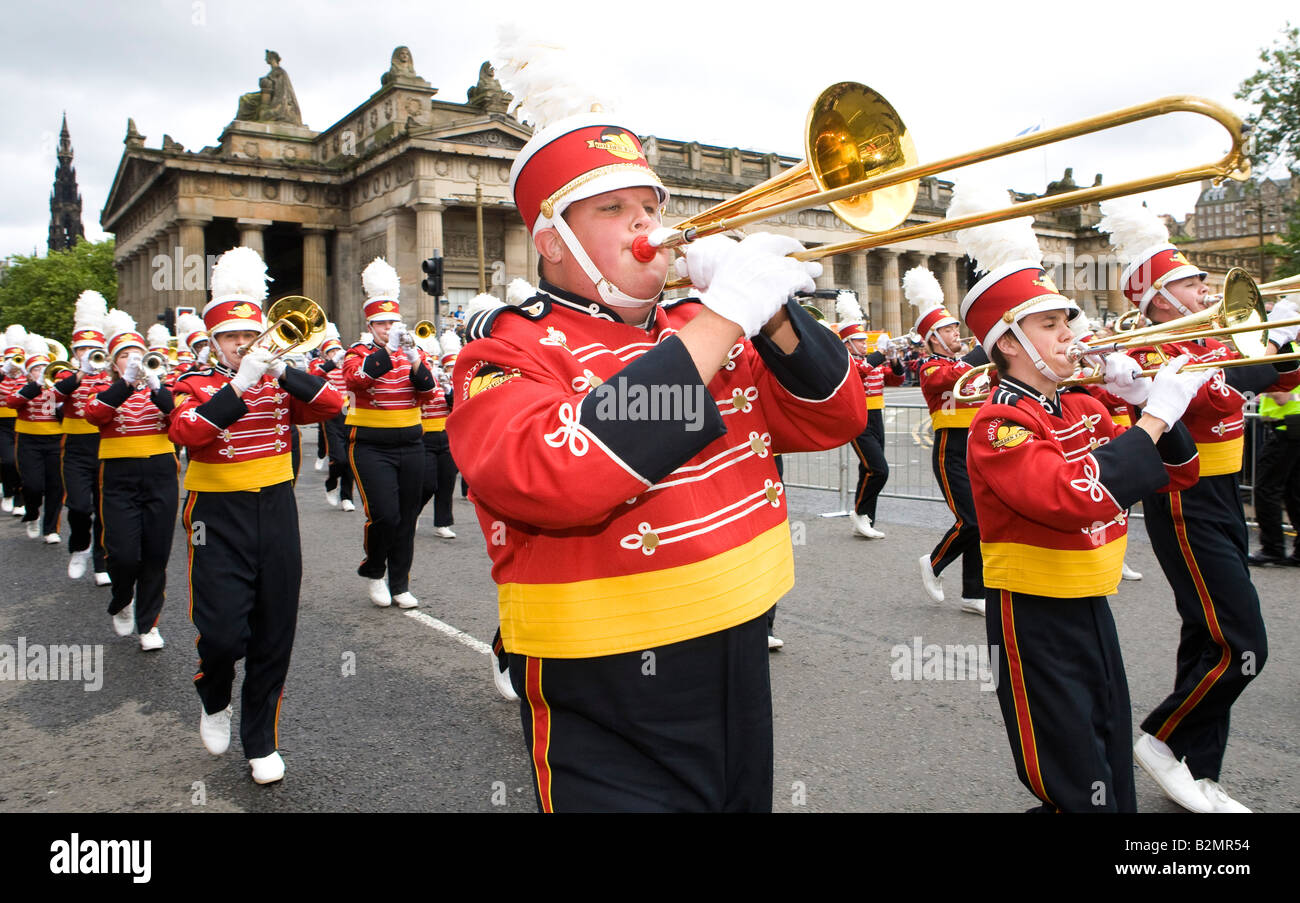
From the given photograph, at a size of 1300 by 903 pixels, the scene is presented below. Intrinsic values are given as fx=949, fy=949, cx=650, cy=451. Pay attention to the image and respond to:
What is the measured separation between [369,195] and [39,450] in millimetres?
36258

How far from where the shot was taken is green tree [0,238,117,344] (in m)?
79.2

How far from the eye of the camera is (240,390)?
4.84 m

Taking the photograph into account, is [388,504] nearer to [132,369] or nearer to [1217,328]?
[132,369]

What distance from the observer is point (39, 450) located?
1246cm

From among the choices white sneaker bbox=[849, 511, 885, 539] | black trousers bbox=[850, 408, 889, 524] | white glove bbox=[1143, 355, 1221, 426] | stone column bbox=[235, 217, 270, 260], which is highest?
stone column bbox=[235, 217, 270, 260]

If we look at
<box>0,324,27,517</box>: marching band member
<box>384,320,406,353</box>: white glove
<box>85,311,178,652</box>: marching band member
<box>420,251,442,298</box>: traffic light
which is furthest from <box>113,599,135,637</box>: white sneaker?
<box>420,251,442,298</box>: traffic light

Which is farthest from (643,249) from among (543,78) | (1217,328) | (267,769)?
(267,769)

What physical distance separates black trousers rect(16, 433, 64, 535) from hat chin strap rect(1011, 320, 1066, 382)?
41.0 ft

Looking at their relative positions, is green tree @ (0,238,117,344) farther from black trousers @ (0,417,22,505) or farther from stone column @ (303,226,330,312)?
black trousers @ (0,417,22,505)

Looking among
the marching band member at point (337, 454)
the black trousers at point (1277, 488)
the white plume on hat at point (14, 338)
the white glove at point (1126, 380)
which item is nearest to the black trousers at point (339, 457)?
the marching band member at point (337, 454)

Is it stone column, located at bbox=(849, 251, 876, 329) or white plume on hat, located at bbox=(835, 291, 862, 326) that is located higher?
stone column, located at bbox=(849, 251, 876, 329)

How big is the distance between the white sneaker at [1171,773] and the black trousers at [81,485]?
9.47 metres
